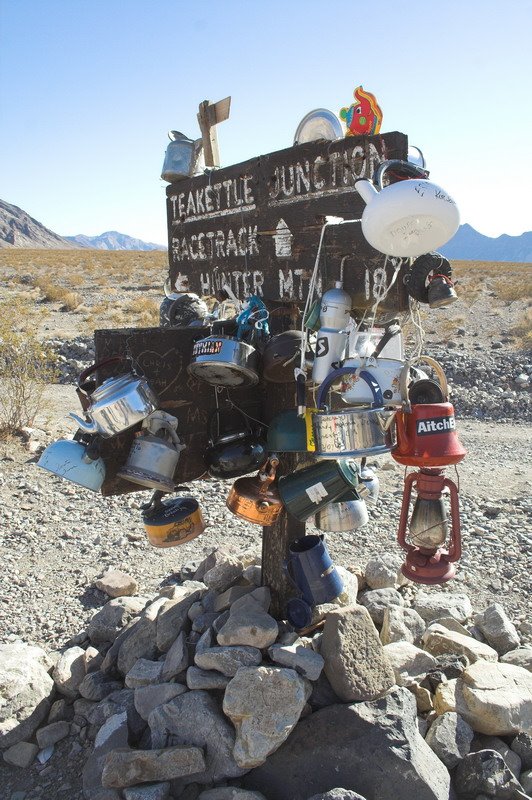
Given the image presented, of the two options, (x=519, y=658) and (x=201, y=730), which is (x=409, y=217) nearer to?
(x=201, y=730)

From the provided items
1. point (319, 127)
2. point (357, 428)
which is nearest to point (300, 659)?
point (357, 428)

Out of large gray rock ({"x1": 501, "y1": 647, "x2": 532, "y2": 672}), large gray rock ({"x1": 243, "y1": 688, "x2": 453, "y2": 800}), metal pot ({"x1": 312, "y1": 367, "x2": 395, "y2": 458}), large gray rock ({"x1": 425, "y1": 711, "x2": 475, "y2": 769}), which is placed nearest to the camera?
metal pot ({"x1": 312, "y1": 367, "x2": 395, "y2": 458})

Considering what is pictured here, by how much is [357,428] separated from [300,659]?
982 mm

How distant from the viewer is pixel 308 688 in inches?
87.0

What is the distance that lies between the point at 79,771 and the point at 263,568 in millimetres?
1044

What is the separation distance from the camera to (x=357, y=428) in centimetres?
171

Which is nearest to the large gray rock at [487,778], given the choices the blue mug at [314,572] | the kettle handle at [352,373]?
the blue mug at [314,572]

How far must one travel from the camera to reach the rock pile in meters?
2.08

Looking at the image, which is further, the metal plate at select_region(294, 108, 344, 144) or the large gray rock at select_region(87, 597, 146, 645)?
the large gray rock at select_region(87, 597, 146, 645)

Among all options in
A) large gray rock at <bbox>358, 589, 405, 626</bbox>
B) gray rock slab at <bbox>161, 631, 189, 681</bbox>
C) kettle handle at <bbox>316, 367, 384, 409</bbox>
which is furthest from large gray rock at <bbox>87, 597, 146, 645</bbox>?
kettle handle at <bbox>316, 367, 384, 409</bbox>

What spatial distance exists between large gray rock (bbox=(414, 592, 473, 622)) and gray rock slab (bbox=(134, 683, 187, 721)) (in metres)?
1.39

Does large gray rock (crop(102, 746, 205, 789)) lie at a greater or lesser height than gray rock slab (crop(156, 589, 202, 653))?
lesser

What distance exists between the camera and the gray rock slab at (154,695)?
7.76 feet

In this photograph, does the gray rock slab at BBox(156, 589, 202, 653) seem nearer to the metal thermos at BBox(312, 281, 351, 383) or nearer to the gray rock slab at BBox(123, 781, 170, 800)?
the gray rock slab at BBox(123, 781, 170, 800)
